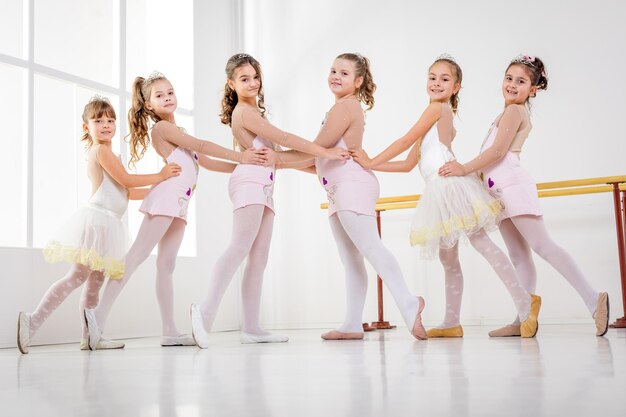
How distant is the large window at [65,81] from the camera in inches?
128

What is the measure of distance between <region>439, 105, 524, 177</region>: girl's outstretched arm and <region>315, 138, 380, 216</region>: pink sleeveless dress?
27 centimetres

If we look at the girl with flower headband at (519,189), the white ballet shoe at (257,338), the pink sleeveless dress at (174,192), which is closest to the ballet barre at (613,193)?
the girl with flower headband at (519,189)

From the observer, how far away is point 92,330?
2.53 meters

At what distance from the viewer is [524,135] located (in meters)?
2.66

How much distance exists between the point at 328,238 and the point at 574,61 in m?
1.76

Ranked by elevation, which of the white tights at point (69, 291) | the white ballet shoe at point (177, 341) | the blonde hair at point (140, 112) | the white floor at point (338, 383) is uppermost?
the blonde hair at point (140, 112)

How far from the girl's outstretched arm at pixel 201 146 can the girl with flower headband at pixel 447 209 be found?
0.37 metres

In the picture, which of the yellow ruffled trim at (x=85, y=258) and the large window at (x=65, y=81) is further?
the large window at (x=65, y=81)

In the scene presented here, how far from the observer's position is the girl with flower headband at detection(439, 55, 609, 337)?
2.46m

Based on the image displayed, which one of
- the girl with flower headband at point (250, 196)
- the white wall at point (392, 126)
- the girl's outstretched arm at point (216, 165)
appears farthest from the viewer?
the white wall at point (392, 126)

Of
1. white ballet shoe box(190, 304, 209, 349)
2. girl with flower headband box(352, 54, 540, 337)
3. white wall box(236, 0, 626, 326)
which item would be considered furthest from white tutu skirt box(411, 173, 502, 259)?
white wall box(236, 0, 626, 326)

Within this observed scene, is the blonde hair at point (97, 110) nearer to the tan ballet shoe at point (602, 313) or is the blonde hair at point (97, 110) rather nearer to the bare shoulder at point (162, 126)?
the bare shoulder at point (162, 126)

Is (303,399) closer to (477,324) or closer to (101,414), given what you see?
(101,414)

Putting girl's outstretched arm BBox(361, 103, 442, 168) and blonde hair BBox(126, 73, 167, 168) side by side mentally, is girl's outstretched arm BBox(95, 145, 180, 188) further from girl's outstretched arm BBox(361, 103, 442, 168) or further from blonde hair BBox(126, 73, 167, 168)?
girl's outstretched arm BBox(361, 103, 442, 168)
